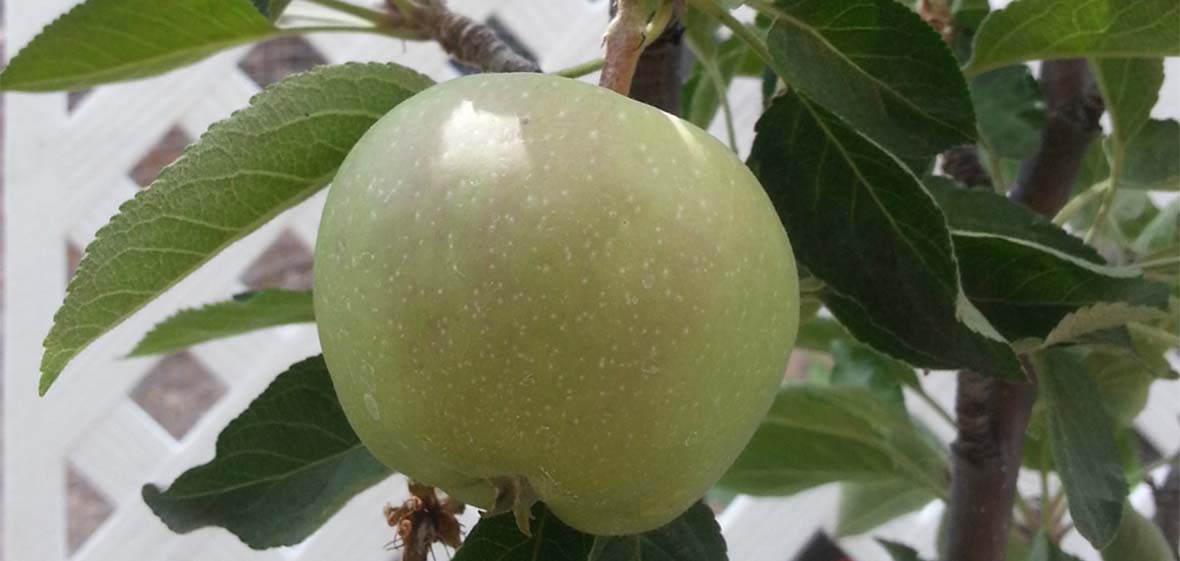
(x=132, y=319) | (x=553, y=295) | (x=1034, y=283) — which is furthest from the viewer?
(x=132, y=319)

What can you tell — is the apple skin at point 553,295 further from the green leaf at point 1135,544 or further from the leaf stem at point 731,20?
the green leaf at point 1135,544

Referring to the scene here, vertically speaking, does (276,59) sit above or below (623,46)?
above

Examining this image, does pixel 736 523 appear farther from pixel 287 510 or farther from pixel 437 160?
pixel 437 160

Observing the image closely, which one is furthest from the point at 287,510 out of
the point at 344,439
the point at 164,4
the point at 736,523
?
the point at 736,523

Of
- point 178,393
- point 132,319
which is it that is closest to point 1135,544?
point 132,319

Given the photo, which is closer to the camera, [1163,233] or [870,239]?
[870,239]

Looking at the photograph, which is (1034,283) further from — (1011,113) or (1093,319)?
(1011,113)

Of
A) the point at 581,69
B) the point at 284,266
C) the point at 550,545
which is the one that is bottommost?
the point at 550,545

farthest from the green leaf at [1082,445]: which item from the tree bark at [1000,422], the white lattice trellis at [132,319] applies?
the white lattice trellis at [132,319]
